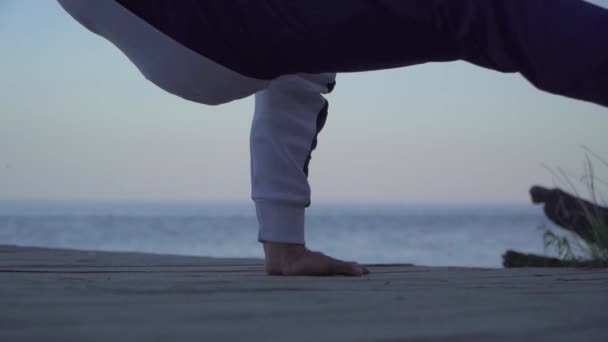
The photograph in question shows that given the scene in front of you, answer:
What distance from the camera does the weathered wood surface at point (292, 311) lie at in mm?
812

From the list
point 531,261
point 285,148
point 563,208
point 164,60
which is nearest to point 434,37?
Result: point 164,60

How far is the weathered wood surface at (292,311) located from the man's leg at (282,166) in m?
0.51

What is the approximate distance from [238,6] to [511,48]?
46 cm

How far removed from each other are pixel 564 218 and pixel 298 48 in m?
2.78

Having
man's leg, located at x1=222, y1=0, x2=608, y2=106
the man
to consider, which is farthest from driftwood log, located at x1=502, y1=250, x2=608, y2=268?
man's leg, located at x1=222, y1=0, x2=608, y2=106

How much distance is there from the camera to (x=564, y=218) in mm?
3984

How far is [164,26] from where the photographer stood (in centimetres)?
157

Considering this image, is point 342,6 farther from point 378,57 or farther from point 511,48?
point 511,48

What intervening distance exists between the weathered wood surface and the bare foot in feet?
1.35

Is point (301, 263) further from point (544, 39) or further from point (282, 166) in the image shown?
point (544, 39)

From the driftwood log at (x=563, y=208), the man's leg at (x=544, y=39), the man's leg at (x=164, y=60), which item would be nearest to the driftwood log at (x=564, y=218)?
the driftwood log at (x=563, y=208)

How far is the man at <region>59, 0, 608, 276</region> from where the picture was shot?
1220 mm

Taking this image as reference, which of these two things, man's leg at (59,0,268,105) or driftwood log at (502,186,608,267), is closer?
man's leg at (59,0,268,105)

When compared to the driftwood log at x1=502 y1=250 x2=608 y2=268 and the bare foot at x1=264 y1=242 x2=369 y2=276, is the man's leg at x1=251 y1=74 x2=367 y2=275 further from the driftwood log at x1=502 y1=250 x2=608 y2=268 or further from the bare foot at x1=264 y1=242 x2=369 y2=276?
the driftwood log at x1=502 y1=250 x2=608 y2=268
